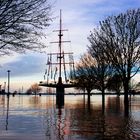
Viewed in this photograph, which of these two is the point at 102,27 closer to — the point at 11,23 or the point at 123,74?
the point at 123,74

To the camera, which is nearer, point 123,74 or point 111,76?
point 123,74

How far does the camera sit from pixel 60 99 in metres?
73.6

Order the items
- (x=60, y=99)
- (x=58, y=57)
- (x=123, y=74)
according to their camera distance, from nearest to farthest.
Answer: (x=123, y=74), (x=60, y=99), (x=58, y=57)

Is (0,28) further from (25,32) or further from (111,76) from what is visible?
(111,76)

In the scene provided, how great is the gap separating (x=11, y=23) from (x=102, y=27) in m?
21.5

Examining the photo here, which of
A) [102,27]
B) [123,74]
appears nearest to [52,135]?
[123,74]

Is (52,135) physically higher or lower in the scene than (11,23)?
lower

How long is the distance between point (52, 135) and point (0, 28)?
5.02m

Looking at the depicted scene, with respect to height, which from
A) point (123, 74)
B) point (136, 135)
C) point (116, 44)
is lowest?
point (136, 135)

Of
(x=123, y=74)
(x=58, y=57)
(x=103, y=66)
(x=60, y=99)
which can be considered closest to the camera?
(x=123, y=74)

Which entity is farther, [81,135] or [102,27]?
[102,27]

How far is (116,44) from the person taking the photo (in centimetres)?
3472

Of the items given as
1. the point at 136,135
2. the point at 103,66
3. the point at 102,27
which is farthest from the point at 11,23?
the point at 103,66

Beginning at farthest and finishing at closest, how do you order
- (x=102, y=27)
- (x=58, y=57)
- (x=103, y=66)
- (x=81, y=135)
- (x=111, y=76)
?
1. (x=58, y=57)
2. (x=111, y=76)
3. (x=103, y=66)
4. (x=102, y=27)
5. (x=81, y=135)
